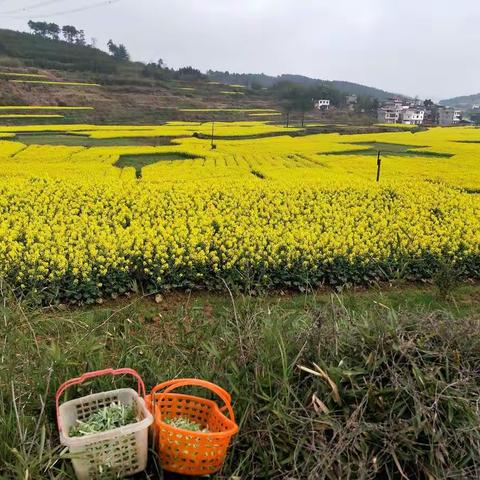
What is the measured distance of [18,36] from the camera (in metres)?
68.1

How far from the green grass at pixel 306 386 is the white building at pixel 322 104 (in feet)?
196

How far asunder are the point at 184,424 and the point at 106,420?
392 mm

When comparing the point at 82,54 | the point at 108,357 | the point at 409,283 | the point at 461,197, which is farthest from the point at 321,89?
the point at 108,357

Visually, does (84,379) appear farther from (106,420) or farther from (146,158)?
(146,158)

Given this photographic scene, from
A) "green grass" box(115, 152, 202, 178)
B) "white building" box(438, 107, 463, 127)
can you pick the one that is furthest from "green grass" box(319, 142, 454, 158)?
"white building" box(438, 107, 463, 127)

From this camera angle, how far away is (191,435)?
7.55 feet

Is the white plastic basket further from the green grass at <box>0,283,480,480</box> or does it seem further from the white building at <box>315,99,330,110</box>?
the white building at <box>315,99,330,110</box>

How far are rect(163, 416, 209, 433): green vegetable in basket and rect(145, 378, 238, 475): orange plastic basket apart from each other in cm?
3

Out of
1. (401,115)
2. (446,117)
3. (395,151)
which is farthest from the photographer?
(446,117)

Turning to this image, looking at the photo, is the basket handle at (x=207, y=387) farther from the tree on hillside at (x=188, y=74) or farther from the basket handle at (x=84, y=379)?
the tree on hillside at (x=188, y=74)

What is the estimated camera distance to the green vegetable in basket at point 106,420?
7.76 feet

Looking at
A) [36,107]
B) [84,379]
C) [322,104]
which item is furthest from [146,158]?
[322,104]

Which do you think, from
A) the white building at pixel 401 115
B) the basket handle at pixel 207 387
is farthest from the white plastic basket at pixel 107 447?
the white building at pixel 401 115

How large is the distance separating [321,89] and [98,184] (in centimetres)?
5723
